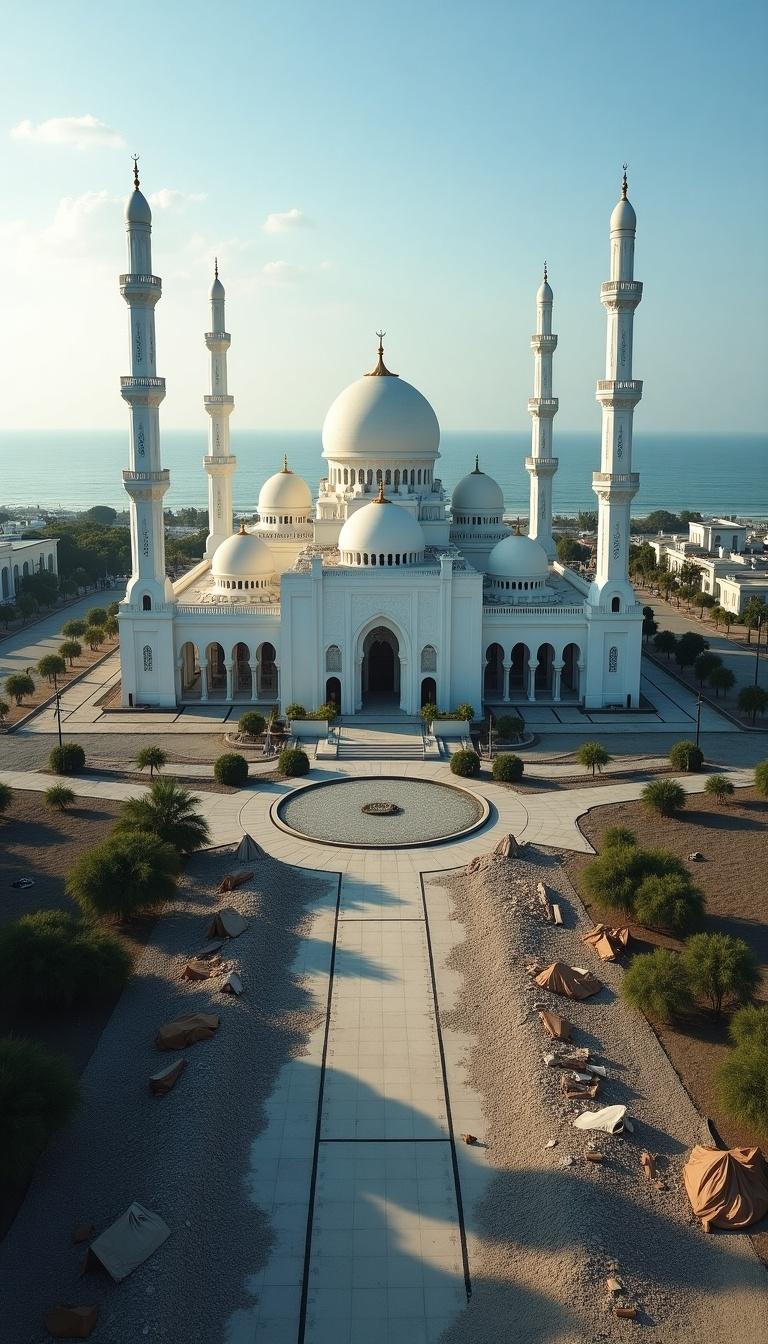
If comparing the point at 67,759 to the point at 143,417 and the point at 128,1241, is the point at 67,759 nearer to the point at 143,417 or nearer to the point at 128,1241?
the point at 143,417

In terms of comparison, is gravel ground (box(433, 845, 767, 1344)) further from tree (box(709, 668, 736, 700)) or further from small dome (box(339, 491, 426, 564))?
tree (box(709, 668, 736, 700))

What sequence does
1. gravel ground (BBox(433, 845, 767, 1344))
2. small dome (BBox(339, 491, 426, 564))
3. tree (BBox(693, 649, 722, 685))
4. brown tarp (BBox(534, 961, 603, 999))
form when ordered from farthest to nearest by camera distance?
1. tree (BBox(693, 649, 722, 685))
2. small dome (BBox(339, 491, 426, 564))
3. brown tarp (BBox(534, 961, 603, 999))
4. gravel ground (BBox(433, 845, 767, 1344))

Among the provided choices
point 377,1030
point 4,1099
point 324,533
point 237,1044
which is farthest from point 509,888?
point 324,533

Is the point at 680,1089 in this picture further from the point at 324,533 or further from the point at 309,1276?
the point at 324,533

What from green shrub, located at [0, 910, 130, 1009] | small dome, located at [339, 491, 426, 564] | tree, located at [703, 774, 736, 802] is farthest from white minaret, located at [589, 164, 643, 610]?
green shrub, located at [0, 910, 130, 1009]

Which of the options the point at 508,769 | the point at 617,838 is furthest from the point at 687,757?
the point at 617,838
